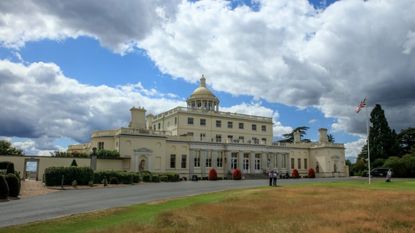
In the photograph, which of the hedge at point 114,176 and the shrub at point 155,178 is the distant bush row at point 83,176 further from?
the shrub at point 155,178

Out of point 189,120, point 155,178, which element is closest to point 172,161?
point 189,120

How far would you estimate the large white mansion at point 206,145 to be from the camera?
56625mm

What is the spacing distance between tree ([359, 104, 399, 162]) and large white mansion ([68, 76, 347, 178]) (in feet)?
21.6

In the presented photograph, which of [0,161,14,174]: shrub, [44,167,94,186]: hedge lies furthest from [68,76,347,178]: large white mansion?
[0,161,14,174]: shrub

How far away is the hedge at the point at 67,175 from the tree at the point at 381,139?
5464 centimetres

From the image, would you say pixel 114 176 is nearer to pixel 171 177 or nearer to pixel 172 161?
pixel 171 177

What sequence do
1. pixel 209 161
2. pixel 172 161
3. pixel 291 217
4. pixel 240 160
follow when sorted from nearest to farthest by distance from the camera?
pixel 291 217 < pixel 172 161 < pixel 209 161 < pixel 240 160

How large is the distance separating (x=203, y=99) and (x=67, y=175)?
39644 millimetres

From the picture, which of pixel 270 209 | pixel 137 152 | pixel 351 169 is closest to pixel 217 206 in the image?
pixel 270 209

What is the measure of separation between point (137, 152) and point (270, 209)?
38184mm

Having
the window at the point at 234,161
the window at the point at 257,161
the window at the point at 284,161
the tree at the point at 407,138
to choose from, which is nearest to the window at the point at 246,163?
the window at the point at 234,161

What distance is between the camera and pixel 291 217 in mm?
16594

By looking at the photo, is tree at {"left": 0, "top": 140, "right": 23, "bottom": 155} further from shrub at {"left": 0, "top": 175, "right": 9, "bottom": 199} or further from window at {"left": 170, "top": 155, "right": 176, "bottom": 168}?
shrub at {"left": 0, "top": 175, "right": 9, "bottom": 199}

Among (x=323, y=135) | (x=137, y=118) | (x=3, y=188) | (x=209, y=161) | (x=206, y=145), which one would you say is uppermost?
(x=137, y=118)
